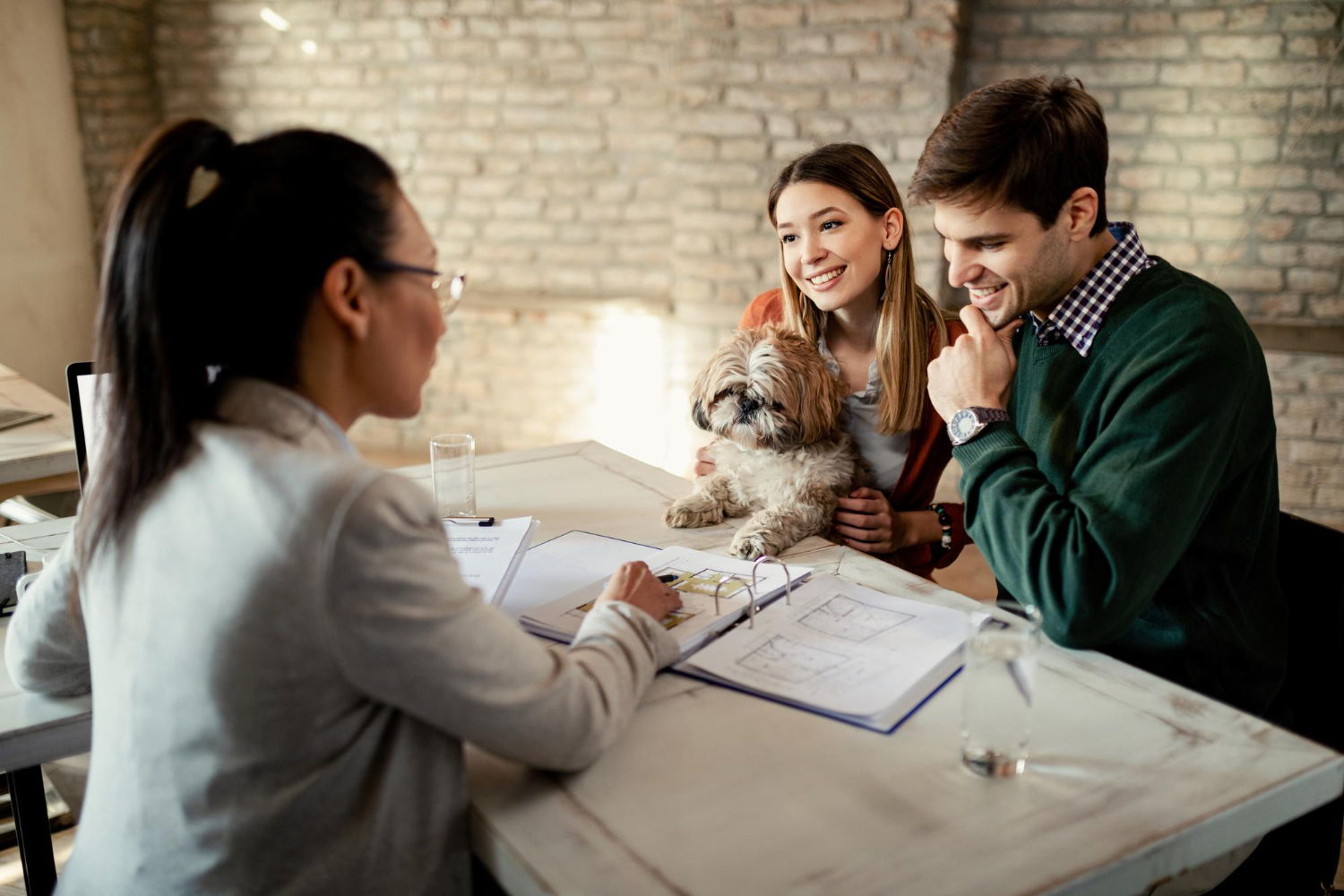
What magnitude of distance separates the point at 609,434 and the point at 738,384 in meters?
3.59

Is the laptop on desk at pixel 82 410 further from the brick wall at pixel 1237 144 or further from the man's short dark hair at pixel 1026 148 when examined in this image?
the brick wall at pixel 1237 144

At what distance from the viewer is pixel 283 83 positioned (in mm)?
5711

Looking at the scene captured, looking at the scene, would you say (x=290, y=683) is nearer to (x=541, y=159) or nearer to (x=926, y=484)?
(x=926, y=484)

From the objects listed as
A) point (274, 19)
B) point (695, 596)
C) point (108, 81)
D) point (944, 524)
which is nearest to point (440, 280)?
point (695, 596)

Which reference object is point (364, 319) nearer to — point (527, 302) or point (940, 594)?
point (940, 594)

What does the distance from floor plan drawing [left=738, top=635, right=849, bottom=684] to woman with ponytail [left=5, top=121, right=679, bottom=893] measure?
349 millimetres

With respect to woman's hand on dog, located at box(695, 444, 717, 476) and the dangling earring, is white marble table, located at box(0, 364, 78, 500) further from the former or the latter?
the dangling earring

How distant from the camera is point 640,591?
4.57 ft

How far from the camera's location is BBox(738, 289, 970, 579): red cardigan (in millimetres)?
2201

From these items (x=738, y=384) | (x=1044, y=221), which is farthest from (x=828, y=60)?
(x=1044, y=221)

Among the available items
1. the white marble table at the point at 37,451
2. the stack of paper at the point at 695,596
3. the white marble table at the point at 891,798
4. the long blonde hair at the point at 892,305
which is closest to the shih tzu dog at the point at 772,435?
the long blonde hair at the point at 892,305

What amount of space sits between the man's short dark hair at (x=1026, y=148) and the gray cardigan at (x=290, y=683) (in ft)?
3.25

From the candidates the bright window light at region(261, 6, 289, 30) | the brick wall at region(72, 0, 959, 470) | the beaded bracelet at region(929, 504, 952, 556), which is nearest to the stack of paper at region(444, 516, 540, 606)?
the beaded bracelet at region(929, 504, 952, 556)

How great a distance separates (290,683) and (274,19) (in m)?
5.69
